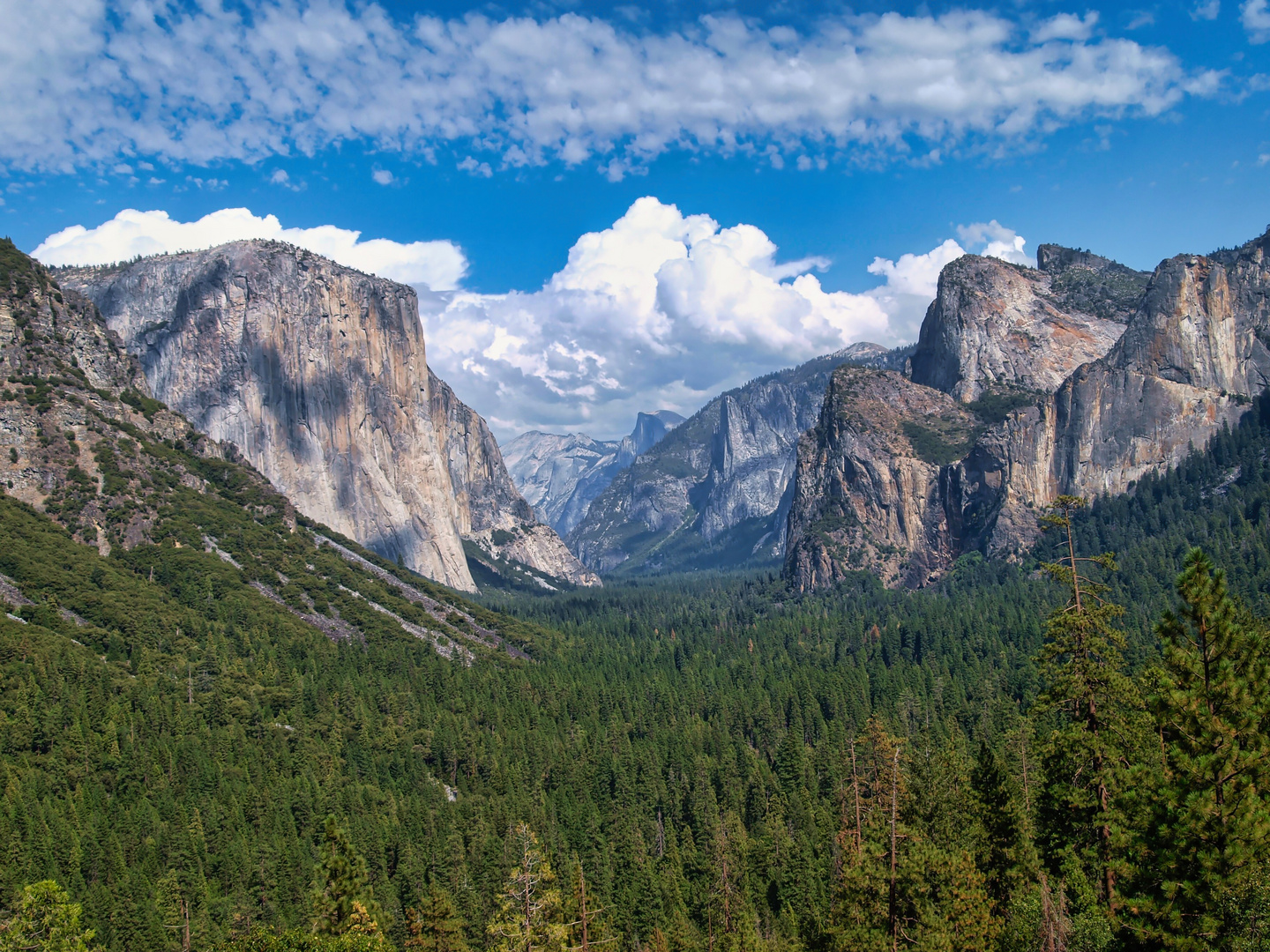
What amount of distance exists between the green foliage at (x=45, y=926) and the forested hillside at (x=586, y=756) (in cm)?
28

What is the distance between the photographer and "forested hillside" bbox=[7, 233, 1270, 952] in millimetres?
34219

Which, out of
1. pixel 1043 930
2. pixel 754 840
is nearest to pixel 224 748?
pixel 754 840

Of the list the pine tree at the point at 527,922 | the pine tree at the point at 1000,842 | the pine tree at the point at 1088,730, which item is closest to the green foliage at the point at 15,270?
the pine tree at the point at 527,922

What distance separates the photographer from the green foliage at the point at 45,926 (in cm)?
3572

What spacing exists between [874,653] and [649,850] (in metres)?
93.3

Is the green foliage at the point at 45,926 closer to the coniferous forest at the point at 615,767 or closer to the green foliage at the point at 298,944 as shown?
the coniferous forest at the point at 615,767

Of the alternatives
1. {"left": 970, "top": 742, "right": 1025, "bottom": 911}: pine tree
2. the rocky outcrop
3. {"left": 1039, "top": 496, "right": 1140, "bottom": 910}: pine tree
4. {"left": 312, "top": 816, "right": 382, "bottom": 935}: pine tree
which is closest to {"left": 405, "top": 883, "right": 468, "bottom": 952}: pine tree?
{"left": 312, "top": 816, "right": 382, "bottom": 935}: pine tree

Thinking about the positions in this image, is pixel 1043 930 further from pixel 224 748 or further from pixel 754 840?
pixel 224 748

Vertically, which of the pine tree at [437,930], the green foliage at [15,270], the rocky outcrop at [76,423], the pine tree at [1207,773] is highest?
the green foliage at [15,270]

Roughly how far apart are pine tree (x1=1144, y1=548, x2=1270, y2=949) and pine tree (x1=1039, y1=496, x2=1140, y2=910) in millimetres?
4559

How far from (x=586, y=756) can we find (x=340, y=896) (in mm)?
60300

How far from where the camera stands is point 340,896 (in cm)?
4841

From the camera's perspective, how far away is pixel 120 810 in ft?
251

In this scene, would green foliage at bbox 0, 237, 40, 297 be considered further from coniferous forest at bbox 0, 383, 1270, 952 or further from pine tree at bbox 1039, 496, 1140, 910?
pine tree at bbox 1039, 496, 1140, 910
